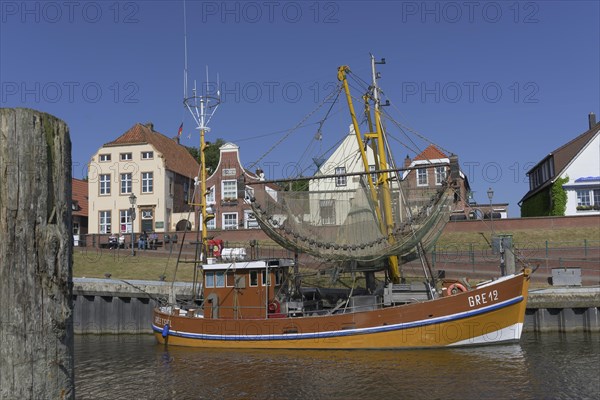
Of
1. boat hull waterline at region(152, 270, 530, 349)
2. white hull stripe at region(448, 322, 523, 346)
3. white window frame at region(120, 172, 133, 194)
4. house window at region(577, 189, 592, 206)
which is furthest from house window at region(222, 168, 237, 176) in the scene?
white hull stripe at region(448, 322, 523, 346)

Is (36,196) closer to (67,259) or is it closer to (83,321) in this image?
(67,259)

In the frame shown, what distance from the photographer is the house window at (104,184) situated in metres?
51.2

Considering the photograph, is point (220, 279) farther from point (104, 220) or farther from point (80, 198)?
point (80, 198)

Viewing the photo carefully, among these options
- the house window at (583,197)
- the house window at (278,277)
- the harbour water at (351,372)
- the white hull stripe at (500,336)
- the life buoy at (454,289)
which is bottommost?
the harbour water at (351,372)

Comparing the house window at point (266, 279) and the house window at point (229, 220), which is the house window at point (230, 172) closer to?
the house window at point (229, 220)

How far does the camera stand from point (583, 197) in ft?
144

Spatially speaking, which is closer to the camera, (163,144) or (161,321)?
(161,321)

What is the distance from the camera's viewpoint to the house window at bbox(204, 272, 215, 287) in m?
22.3

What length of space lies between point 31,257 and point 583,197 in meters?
47.8

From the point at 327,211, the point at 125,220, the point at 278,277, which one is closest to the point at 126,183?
the point at 125,220

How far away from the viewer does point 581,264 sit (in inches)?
1144

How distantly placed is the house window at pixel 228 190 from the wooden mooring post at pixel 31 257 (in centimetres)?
4778

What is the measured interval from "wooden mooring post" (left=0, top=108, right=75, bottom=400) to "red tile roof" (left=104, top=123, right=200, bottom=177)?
4956cm

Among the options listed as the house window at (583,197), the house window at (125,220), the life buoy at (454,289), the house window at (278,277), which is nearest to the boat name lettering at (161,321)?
the house window at (278,277)
